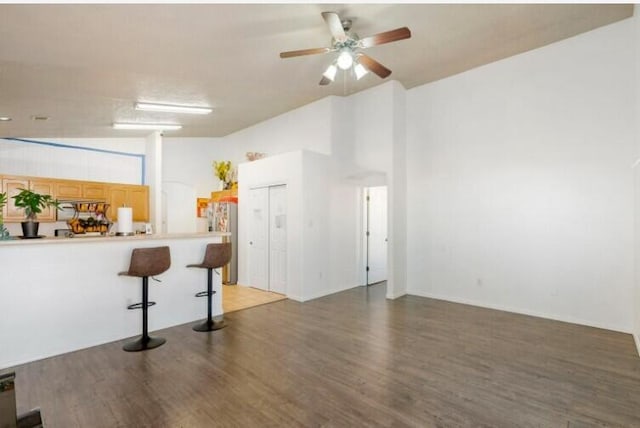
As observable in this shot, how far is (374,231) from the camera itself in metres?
6.68

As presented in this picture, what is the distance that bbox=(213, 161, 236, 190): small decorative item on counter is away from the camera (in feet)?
26.4

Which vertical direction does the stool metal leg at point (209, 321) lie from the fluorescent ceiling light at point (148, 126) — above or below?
below

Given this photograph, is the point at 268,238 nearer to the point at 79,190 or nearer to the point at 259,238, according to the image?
the point at 259,238

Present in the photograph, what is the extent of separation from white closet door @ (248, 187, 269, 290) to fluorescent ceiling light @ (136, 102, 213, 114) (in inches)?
68.4

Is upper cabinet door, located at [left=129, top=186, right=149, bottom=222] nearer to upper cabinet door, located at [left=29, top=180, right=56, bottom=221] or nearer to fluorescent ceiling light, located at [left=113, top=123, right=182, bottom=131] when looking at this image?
upper cabinet door, located at [left=29, top=180, right=56, bottom=221]

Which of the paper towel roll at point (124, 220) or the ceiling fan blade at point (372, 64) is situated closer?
the ceiling fan blade at point (372, 64)

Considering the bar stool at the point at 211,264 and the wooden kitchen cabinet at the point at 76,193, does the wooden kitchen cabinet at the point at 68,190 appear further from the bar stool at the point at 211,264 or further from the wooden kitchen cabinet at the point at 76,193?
the bar stool at the point at 211,264

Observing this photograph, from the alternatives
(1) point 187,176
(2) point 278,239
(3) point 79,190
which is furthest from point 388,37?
(3) point 79,190

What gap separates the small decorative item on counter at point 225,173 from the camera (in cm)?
804

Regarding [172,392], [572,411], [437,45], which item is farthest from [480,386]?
[437,45]

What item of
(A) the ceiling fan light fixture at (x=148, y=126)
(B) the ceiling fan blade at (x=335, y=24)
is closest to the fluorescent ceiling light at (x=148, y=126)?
(A) the ceiling fan light fixture at (x=148, y=126)

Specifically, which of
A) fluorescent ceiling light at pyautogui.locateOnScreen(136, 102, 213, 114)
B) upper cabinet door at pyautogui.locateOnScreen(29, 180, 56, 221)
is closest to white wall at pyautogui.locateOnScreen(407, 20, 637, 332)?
fluorescent ceiling light at pyautogui.locateOnScreen(136, 102, 213, 114)

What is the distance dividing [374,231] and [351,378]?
409cm

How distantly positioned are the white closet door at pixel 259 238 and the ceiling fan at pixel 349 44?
3016 mm
